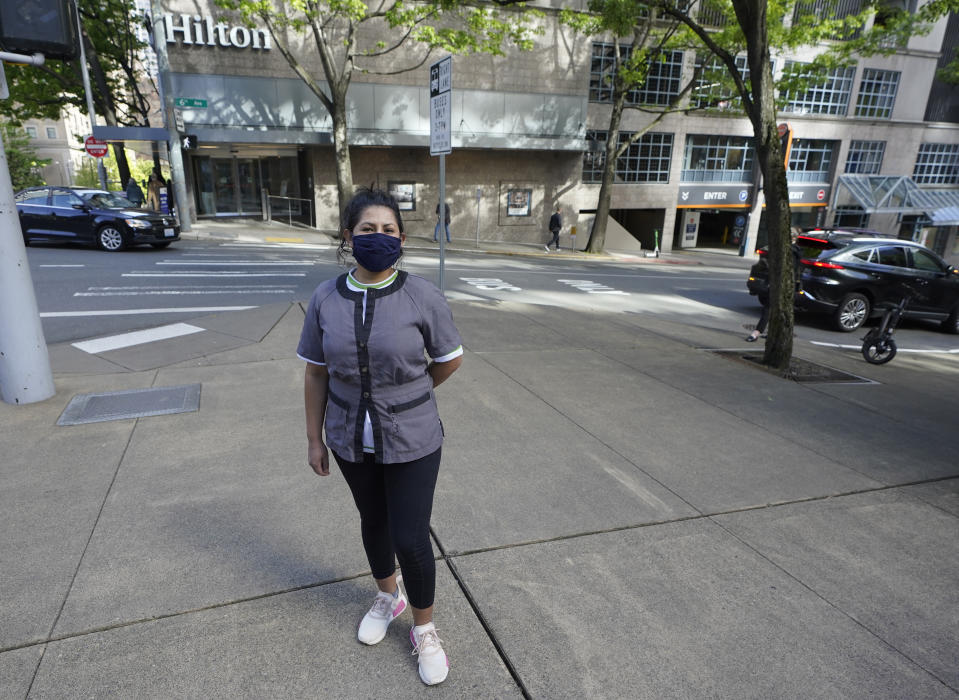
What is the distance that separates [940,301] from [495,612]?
13225 millimetres

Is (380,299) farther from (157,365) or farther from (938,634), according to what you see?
(157,365)

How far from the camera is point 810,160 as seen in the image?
3259 cm

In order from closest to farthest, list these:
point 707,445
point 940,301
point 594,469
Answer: point 594,469 < point 707,445 < point 940,301

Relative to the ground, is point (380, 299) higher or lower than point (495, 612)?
higher

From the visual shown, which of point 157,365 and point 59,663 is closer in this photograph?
point 59,663

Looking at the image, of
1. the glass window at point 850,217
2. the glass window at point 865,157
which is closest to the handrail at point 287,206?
the glass window at point 850,217

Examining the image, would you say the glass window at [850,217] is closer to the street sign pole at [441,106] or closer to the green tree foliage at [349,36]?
the green tree foliage at [349,36]

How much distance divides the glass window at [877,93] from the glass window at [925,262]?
85.1ft

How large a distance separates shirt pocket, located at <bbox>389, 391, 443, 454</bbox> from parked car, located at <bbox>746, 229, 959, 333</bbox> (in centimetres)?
1036

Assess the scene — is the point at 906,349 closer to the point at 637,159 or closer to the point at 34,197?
the point at 34,197

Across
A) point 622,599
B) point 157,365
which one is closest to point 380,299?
point 622,599

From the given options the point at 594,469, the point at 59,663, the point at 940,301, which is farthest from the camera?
the point at 940,301

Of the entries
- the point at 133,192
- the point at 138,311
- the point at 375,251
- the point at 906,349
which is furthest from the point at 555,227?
the point at 375,251

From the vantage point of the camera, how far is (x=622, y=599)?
2.87 meters
